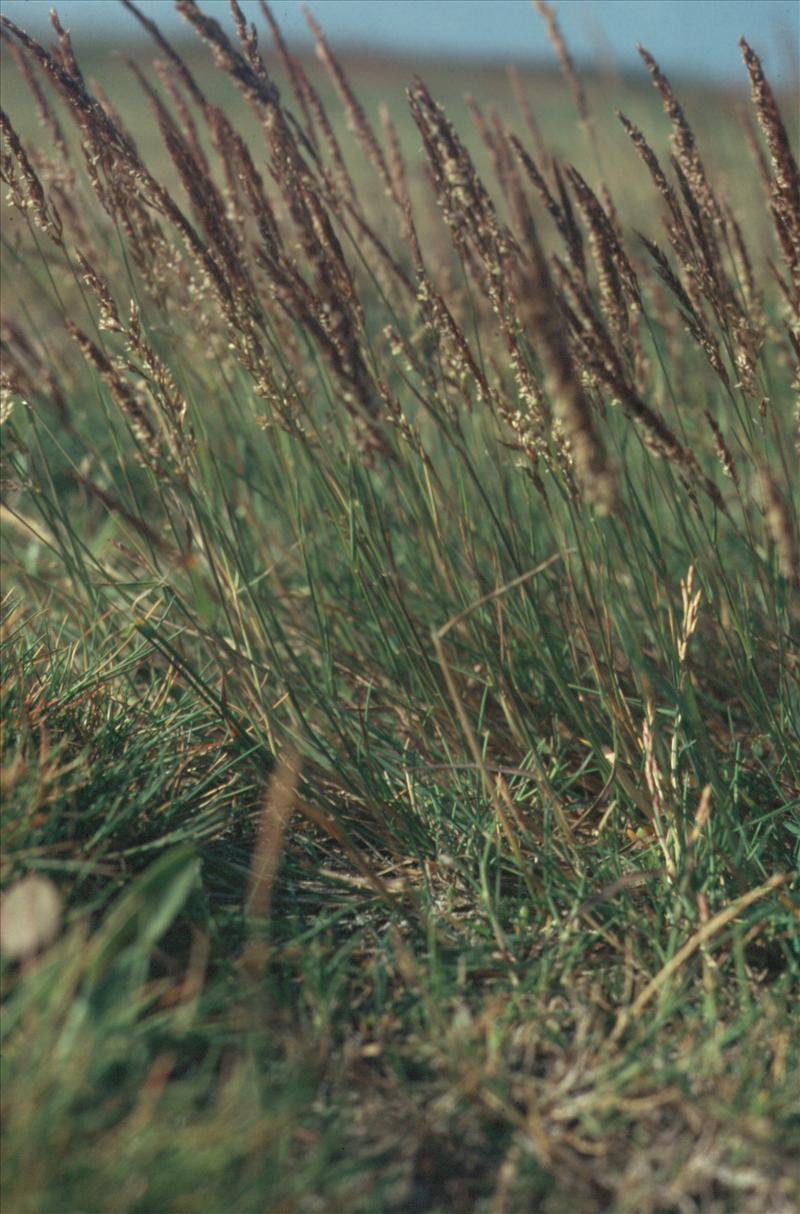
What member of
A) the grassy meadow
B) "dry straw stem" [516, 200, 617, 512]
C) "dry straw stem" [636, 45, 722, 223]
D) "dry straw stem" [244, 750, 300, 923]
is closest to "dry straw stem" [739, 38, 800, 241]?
the grassy meadow

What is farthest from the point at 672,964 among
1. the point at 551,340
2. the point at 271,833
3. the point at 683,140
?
the point at 683,140

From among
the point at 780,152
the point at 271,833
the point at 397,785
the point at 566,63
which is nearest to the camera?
the point at 780,152

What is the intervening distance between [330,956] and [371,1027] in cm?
16

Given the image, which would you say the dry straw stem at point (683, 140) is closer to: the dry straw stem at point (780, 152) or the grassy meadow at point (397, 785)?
the grassy meadow at point (397, 785)

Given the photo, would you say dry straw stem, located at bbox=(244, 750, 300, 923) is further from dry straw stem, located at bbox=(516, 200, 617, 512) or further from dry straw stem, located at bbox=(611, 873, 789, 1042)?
dry straw stem, located at bbox=(516, 200, 617, 512)

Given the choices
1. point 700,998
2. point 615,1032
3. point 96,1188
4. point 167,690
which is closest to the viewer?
point 96,1188

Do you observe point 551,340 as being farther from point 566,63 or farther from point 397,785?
point 566,63

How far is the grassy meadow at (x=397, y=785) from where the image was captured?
3.76ft

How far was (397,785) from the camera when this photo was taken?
1.89m

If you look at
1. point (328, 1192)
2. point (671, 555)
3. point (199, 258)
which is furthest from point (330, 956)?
point (671, 555)

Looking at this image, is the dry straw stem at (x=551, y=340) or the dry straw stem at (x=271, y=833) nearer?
the dry straw stem at (x=551, y=340)

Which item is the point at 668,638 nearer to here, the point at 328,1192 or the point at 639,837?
the point at 639,837

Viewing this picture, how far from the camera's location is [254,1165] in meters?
1.05

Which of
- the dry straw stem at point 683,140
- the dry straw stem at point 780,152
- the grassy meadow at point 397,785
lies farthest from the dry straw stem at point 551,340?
the dry straw stem at point 683,140
